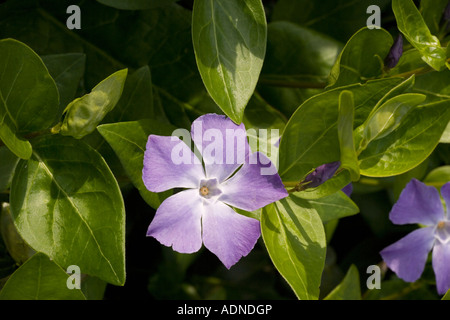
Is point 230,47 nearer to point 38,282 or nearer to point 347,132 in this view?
point 347,132

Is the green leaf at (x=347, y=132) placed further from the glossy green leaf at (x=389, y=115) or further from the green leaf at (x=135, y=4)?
the green leaf at (x=135, y=4)

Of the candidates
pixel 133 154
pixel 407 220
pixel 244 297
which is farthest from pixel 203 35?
pixel 244 297

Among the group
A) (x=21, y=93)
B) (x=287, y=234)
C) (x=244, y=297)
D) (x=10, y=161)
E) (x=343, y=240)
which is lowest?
(x=244, y=297)

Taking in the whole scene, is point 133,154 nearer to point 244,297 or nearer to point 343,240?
point 244,297

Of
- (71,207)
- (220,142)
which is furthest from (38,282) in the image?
(220,142)

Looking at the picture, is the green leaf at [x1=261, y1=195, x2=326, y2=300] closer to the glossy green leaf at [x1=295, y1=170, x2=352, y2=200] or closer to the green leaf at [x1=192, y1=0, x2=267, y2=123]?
the glossy green leaf at [x1=295, y1=170, x2=352, y2=200]

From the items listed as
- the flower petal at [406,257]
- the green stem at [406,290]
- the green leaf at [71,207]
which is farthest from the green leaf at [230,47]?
the green stem at [406,290]

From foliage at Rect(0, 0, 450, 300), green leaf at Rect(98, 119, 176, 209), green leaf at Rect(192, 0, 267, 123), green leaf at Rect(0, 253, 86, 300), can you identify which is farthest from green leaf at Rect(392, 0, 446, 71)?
green leaf at Rect(0, 253, 86, 300)
